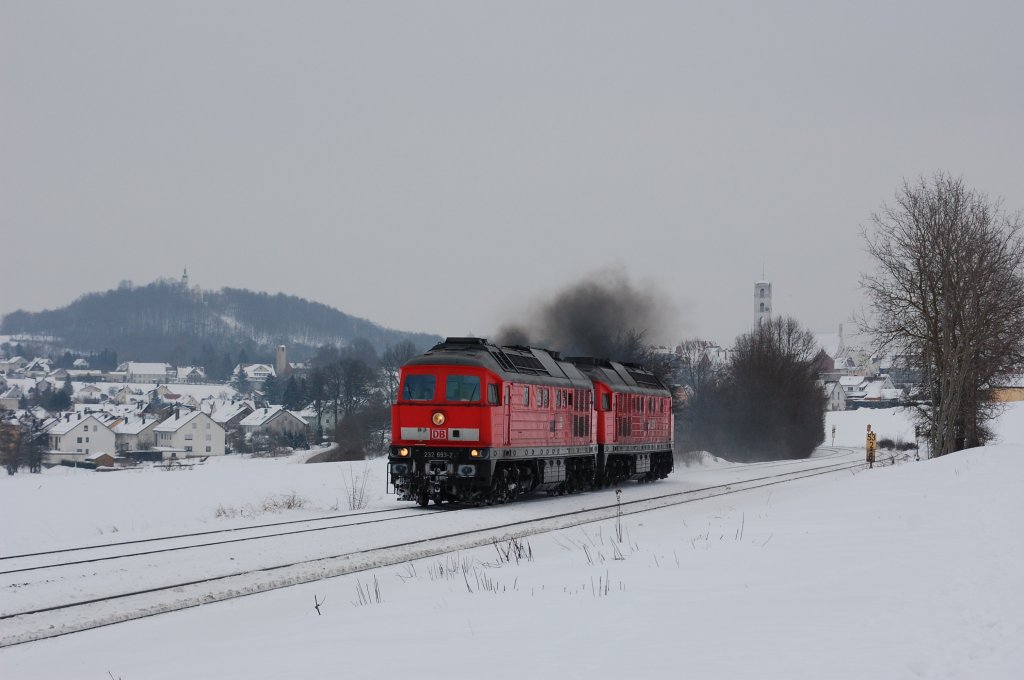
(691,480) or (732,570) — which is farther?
(691,480)

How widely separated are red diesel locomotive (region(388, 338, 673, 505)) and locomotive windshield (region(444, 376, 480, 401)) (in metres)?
0.02

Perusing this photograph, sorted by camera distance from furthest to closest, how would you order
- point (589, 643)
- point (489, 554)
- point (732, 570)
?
point (489, 554) → point (732, 570) → point (589, 643)

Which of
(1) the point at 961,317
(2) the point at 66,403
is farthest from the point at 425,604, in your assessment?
(2) the point at 66,403

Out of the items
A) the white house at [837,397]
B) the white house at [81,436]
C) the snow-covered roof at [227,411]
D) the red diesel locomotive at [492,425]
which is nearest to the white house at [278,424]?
the white house at [81,436]

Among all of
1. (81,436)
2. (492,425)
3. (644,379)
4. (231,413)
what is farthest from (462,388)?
(231,413)

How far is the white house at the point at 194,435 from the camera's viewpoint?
138625 mm

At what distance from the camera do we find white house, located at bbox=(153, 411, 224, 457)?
455ft

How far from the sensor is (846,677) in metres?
6.57

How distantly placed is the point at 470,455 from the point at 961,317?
28796 mm

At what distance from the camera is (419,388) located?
82.1 ft

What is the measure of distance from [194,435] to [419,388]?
122586mm

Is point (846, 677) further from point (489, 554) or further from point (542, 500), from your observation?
point (542, 500)

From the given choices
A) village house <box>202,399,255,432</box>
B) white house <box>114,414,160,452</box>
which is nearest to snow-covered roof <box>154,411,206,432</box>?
white house <box>114,414,160,452</box>

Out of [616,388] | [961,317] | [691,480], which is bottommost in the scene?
[691,480]
